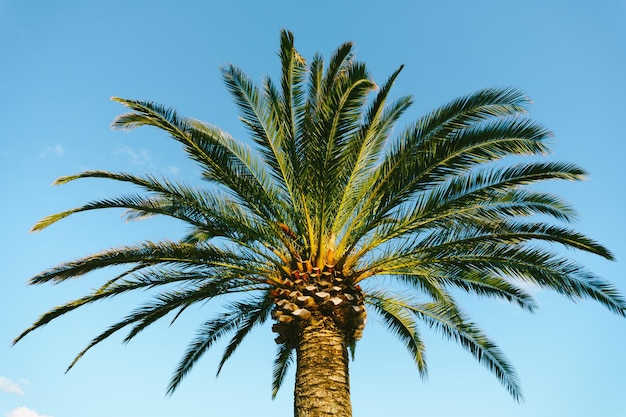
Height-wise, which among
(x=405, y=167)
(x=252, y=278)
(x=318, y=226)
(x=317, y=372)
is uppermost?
(x=405, y=167)

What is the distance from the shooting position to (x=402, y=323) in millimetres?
9719

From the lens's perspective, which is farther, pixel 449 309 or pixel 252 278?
pixel 449 309

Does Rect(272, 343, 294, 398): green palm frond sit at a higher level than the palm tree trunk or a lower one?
higher

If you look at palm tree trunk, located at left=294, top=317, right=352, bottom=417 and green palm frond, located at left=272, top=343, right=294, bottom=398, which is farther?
green palm frond, located at left=272, top=343, right=294, bottom=398

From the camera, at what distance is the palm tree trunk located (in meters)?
6.69

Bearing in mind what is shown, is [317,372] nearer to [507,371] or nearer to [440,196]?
[440,196]

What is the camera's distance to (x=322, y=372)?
692 centimetres

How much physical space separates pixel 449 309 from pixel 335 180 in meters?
3.60

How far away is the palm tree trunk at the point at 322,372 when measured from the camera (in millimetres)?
6686

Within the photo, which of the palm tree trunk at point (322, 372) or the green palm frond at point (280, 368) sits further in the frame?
the green palm frond at point (280, 368)

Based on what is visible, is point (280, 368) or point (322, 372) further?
point (280, 368)

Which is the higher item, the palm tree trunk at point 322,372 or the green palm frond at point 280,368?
the green palm frond at point 280,368

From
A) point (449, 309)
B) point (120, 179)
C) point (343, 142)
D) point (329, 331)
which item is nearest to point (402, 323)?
point (449, 309)

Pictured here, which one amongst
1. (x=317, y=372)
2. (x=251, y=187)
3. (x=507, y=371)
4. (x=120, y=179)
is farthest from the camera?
(x=507, y=371)
